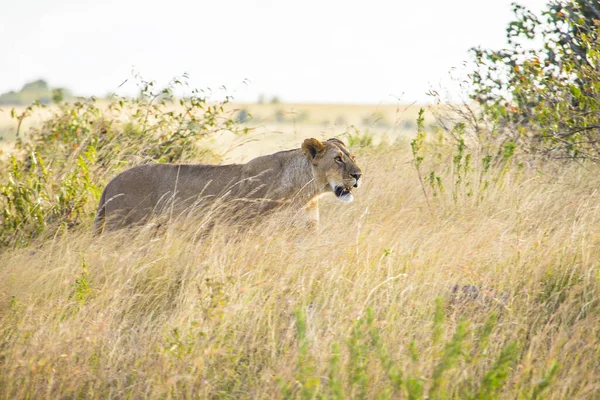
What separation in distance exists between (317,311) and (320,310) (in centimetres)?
9

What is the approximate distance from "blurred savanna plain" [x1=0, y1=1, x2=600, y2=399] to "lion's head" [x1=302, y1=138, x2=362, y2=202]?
388 mm

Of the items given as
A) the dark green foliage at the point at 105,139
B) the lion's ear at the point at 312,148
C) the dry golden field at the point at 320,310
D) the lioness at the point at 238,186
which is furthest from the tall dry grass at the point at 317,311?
the dark green foliage at the point at 105,139

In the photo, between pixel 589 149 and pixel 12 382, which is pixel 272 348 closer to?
pixel 12 382

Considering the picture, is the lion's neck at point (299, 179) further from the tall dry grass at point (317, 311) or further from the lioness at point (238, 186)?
the tall dry grass at point (317, 311)

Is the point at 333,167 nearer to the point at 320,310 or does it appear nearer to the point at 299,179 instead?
the point at 299,179

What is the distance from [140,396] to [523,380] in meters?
2.13

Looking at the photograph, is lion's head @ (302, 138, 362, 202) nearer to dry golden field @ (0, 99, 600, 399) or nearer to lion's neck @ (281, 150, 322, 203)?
lion's neck @ (281, 150, 322, 203)

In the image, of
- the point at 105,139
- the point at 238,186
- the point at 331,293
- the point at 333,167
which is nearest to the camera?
the point at 331,293

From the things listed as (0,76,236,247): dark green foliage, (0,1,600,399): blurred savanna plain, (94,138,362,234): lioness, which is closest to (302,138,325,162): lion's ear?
(94,138,362,234): lioness

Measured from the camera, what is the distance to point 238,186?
24.3 ft

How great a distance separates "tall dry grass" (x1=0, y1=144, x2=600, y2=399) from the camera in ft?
13.4

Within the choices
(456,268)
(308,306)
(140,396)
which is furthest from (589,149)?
(140,396)

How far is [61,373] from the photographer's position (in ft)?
14.4

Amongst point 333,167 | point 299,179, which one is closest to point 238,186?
point 299,179
